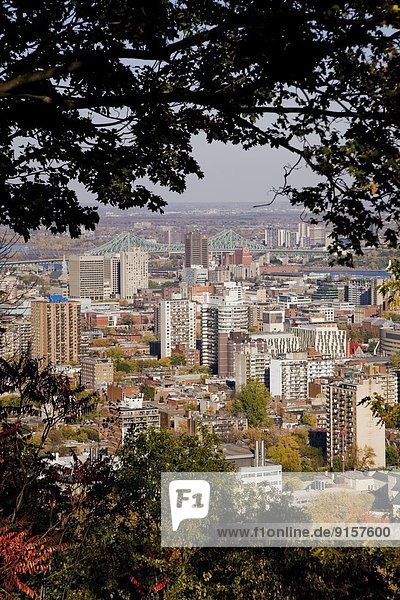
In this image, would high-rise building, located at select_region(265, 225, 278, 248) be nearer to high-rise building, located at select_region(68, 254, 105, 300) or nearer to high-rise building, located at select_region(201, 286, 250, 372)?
high-rise building, located at select_region(68, 254, 105, 300)

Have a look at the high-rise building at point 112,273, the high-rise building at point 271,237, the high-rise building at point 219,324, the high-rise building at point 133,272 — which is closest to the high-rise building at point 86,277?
the high-rise building at point 112,273

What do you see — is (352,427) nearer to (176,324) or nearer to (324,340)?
(324,340)

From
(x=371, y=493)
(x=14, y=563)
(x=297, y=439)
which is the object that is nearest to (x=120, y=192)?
(x=14, y=563)

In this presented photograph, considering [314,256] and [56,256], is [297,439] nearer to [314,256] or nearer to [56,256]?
[56,256]

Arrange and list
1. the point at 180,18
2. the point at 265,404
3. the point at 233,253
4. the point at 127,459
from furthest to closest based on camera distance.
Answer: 1. the point at 233,253
2. the point at 265,404
3. the point at 127,459
4. the point at 180,18

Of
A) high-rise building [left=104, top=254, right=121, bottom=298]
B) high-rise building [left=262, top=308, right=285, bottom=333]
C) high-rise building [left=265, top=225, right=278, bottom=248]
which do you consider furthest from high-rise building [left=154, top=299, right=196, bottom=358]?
high-rise building [left=265, top=225, right=278, bottom=248]

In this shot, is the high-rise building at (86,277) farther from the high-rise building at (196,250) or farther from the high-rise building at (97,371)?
the high-rise building at (97,371)
